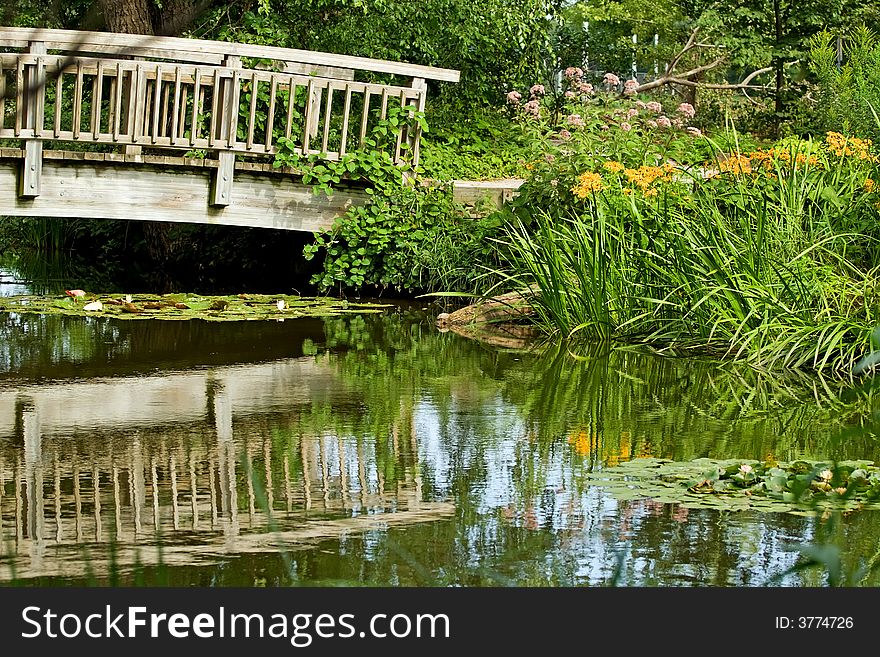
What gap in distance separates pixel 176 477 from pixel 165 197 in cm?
714

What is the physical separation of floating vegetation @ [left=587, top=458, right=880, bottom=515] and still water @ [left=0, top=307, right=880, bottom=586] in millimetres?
96

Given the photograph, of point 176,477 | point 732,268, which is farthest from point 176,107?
point 176,477

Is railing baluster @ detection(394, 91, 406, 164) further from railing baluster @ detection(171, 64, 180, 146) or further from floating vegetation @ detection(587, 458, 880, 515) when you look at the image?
floating vegetation @ detection(587, 458, 880, 515)

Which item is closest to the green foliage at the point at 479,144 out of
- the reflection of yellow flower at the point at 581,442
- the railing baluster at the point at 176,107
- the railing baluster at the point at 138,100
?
the railing baluster at the point at 176,107

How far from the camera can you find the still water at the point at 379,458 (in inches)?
151

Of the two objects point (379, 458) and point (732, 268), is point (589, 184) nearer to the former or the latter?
point (732, 268)

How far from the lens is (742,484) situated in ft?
15.6

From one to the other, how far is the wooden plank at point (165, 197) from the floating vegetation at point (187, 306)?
82 cm

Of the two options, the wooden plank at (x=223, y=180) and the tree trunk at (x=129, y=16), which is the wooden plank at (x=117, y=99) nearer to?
the wooden plank at (x=223, y=180)

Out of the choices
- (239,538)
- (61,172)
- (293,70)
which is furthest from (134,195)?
(239,538)

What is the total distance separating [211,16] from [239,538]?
12.3m

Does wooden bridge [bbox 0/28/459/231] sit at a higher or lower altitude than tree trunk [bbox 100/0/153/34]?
→ lower

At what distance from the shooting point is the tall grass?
7797 mm

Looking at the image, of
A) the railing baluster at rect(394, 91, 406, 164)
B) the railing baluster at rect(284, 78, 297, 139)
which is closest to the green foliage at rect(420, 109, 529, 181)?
the railing baluster at rect(394, 91, 406, 164)
